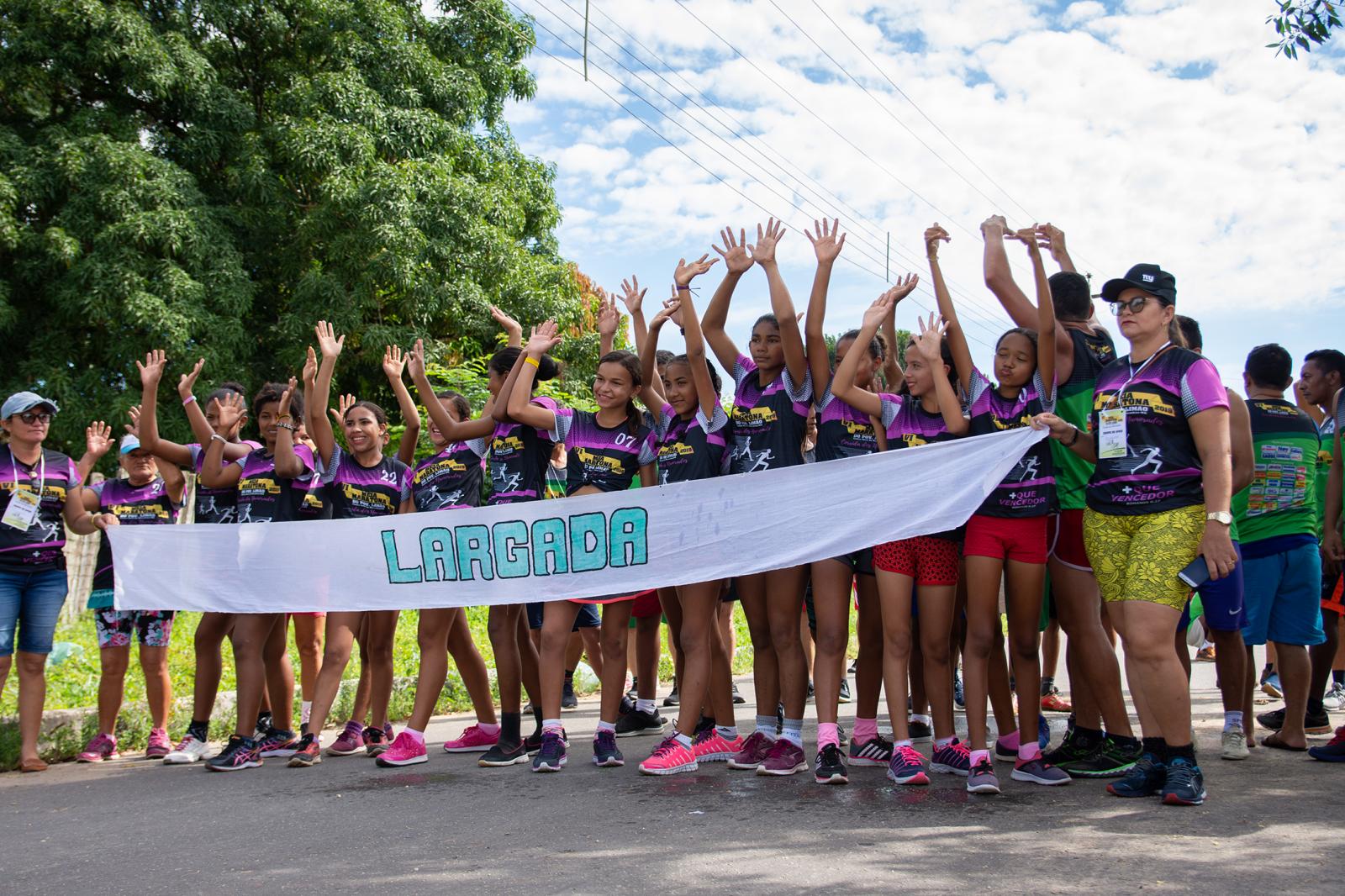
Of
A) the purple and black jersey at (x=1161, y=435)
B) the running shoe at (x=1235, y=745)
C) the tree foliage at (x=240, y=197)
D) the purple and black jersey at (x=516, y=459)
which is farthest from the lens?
the tree foliage at (x=240, y=197)

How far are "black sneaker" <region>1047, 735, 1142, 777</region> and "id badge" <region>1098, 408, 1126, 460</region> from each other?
1414 mm

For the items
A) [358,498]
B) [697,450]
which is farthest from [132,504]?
[697,450]

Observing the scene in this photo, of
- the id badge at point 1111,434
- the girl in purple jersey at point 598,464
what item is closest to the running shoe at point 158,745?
the girl in purple jersey at point 598,464

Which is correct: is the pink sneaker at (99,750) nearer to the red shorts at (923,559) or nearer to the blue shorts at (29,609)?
the blue shorts at (29,609)

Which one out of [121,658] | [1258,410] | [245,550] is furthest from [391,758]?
[1258,410]

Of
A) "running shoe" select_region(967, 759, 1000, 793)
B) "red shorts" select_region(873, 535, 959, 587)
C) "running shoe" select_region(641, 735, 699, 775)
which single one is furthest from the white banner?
"running shoe" select_region(967, 759, 1000, 793)

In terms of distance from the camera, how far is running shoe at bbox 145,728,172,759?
6828mm

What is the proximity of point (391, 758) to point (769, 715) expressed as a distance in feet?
6.77

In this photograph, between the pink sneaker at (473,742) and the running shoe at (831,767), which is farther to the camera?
the pink sneaker at (473,742)

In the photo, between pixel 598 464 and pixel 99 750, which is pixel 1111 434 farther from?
pixel 99 750

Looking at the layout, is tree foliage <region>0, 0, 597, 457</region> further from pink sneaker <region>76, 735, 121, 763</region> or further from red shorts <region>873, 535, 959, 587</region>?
red shorts <region>873, 535, 959, 587</region>

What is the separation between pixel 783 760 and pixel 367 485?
3.02 metres

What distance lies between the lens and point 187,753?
6.56 meters

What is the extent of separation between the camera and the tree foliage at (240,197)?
1677cm
